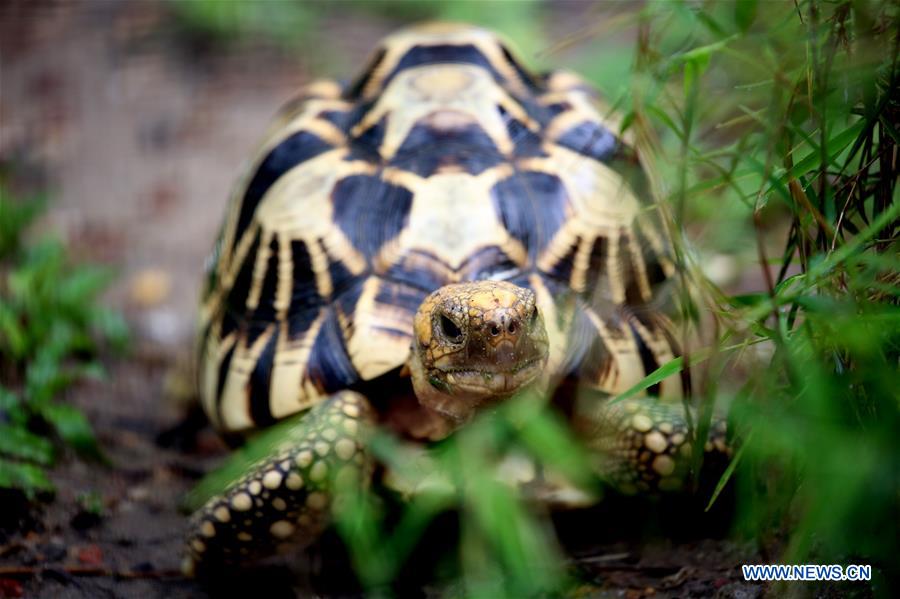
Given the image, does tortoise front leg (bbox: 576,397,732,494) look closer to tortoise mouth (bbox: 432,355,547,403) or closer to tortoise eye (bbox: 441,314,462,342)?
tortoise mouth (bbox: 432,355,547,403)

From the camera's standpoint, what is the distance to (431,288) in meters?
2.26

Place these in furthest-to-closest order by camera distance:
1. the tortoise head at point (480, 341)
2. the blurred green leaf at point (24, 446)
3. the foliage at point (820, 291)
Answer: the blurred green leaf at point (24, 446) < the tortoise head at point (480, 341) < the foliage at point (820, 291)

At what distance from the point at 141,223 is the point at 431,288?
10.3 ft

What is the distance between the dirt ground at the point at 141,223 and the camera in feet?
7.30

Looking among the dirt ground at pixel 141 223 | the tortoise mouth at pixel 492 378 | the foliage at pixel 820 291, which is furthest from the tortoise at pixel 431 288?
the foliage at pixel 820 291

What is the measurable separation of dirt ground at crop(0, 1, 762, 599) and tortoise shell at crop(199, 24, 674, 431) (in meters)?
0.42

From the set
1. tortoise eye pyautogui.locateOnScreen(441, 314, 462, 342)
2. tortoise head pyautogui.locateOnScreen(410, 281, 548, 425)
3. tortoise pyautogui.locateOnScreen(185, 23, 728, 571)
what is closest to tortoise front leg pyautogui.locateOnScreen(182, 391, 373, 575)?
tortoise pyautogui.locateOnScreen(185, 23, 728, 571)

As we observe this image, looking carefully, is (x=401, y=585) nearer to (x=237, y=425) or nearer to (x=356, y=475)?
(x=356, y=475)

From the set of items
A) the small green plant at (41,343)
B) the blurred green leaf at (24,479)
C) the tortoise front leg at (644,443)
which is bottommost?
the tortoise front leg at (644,443)

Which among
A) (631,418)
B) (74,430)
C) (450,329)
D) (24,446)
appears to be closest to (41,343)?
(74,430)

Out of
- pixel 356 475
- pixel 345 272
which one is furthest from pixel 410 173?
pixel 356 475

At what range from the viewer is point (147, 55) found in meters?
6.13

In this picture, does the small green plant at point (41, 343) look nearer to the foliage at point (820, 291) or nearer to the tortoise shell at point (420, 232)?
the tortoise shell at point (420, 232)

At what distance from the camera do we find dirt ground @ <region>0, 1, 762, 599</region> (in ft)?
7.30
